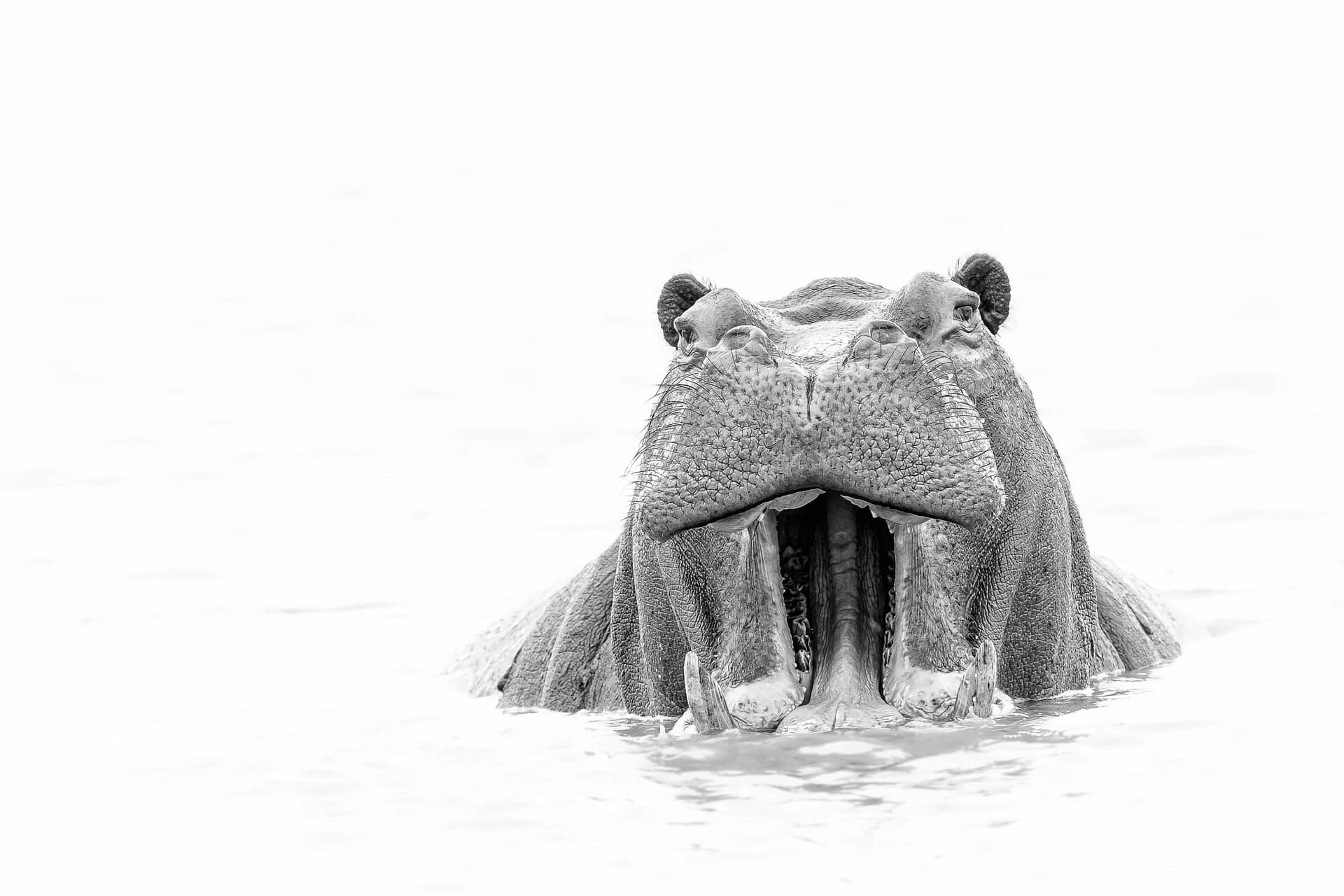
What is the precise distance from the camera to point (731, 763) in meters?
6.95

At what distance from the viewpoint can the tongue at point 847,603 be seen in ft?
24.0

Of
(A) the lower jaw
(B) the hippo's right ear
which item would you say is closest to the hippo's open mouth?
(A) the lower jaw

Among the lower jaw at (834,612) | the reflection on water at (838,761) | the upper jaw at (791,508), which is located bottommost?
the reflection on water at (838,761)

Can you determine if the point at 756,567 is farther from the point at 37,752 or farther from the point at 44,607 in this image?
the point at 44,607

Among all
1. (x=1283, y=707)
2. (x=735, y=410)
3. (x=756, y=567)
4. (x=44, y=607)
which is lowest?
(x=44, y=607)

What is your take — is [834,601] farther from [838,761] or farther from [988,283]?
[988,283]

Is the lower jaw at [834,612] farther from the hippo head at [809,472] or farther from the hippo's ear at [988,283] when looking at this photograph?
the hippo's ear at [988,283]

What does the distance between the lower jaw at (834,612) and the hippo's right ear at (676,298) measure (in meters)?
0.99

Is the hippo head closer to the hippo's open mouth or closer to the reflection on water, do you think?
the hippo's open mouth

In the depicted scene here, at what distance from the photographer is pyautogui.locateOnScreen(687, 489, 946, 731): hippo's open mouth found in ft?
23.4

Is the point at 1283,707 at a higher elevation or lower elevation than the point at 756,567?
lower

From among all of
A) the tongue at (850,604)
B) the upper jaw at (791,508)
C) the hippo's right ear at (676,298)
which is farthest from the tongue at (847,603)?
the hippo's right ear at (676,298)

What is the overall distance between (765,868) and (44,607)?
31.6 ft

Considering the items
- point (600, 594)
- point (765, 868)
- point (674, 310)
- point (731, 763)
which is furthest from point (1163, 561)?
point (765, 868)
